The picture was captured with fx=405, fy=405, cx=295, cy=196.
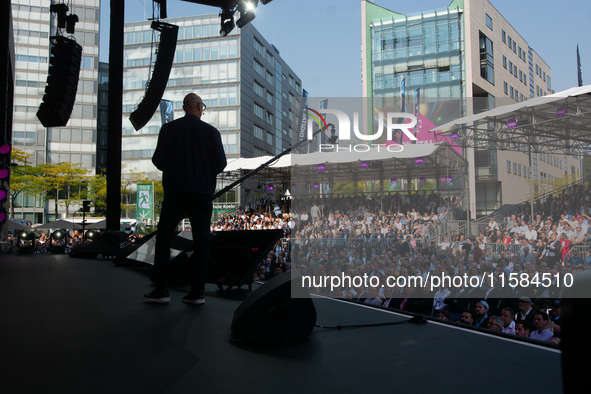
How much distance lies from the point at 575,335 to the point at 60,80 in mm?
10646

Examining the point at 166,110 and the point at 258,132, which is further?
the point at 258,132

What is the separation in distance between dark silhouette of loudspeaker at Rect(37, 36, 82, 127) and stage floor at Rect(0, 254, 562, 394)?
8.47m

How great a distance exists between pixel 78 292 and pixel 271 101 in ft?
136

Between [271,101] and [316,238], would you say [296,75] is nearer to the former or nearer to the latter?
[271,101]

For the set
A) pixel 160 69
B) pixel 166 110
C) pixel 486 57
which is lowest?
pixel 160 69

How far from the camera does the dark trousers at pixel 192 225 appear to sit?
7.47ft

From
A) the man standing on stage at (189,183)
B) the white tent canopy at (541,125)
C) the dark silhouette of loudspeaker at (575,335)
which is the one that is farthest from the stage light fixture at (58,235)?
the dark silhouette of loudspeaker at (575,335)

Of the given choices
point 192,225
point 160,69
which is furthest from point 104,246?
point 192,225

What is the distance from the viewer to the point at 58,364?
125 centimetres

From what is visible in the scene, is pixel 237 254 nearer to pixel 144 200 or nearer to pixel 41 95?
pixel 144 200

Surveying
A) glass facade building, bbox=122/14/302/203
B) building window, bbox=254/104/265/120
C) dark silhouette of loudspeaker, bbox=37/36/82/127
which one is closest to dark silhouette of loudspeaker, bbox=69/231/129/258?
dark silhouette of loudspeaker, bbox=37/36/82/127

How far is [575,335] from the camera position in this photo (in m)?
0.55

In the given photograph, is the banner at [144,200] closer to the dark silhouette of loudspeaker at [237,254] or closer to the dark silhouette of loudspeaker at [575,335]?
the dark silhouette of loudspeaker at [237,254]

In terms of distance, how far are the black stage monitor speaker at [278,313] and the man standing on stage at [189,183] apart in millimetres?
772
